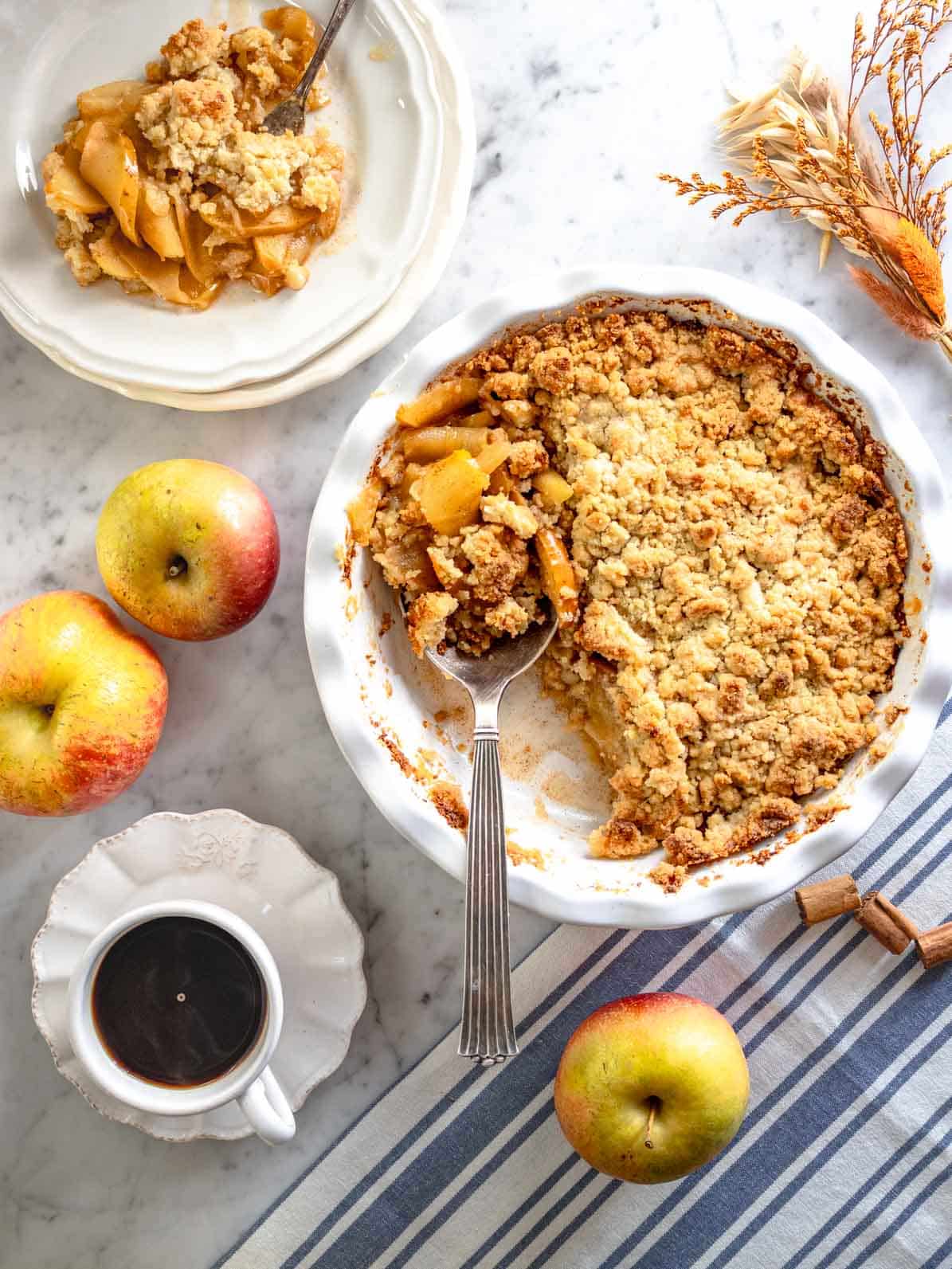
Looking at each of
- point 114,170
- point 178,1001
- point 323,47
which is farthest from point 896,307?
point 178,1001

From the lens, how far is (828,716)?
1.79 m

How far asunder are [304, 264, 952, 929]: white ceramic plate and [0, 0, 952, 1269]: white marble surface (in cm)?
28

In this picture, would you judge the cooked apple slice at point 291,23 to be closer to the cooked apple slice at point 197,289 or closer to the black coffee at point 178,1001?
the cooked apple slice at point 197,289

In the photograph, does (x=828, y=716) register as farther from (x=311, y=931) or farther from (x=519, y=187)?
(x=519, y=187)

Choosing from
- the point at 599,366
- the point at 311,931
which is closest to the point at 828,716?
the point at 599,366

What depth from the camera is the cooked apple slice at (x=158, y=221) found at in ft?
6.54

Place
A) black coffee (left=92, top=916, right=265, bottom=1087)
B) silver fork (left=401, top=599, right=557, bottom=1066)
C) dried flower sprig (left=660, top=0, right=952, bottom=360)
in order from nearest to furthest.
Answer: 1. silver fork (left=401, top=599, right=557, bottom=1066)
2. black coffee (left=92, top=916, right=265, bottom=1087)
3. dried flower sprig (left=660, top=0, right=952, bottom=360)

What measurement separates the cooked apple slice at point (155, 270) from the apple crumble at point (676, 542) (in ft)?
1.77

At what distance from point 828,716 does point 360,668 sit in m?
0.78

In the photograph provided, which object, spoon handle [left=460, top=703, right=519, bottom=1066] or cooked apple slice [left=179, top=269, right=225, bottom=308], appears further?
cooked apple slice [left=179, top=269, right=225, bottom=308]

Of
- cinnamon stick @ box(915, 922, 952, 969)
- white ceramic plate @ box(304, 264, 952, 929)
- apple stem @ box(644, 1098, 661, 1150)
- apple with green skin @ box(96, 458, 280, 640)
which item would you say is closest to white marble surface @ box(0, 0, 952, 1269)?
apple with green skin @ box(96, 458, 280, 640)

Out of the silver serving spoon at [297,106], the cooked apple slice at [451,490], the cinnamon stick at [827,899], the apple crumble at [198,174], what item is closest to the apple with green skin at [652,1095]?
the cinnamon stick at [827,899]

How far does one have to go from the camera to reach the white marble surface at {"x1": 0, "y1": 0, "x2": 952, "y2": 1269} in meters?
2.10

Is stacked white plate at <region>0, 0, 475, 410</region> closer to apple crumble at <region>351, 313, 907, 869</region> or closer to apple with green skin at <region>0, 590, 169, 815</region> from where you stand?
apple crumble at <region>351, 313, 907, 869</region>
